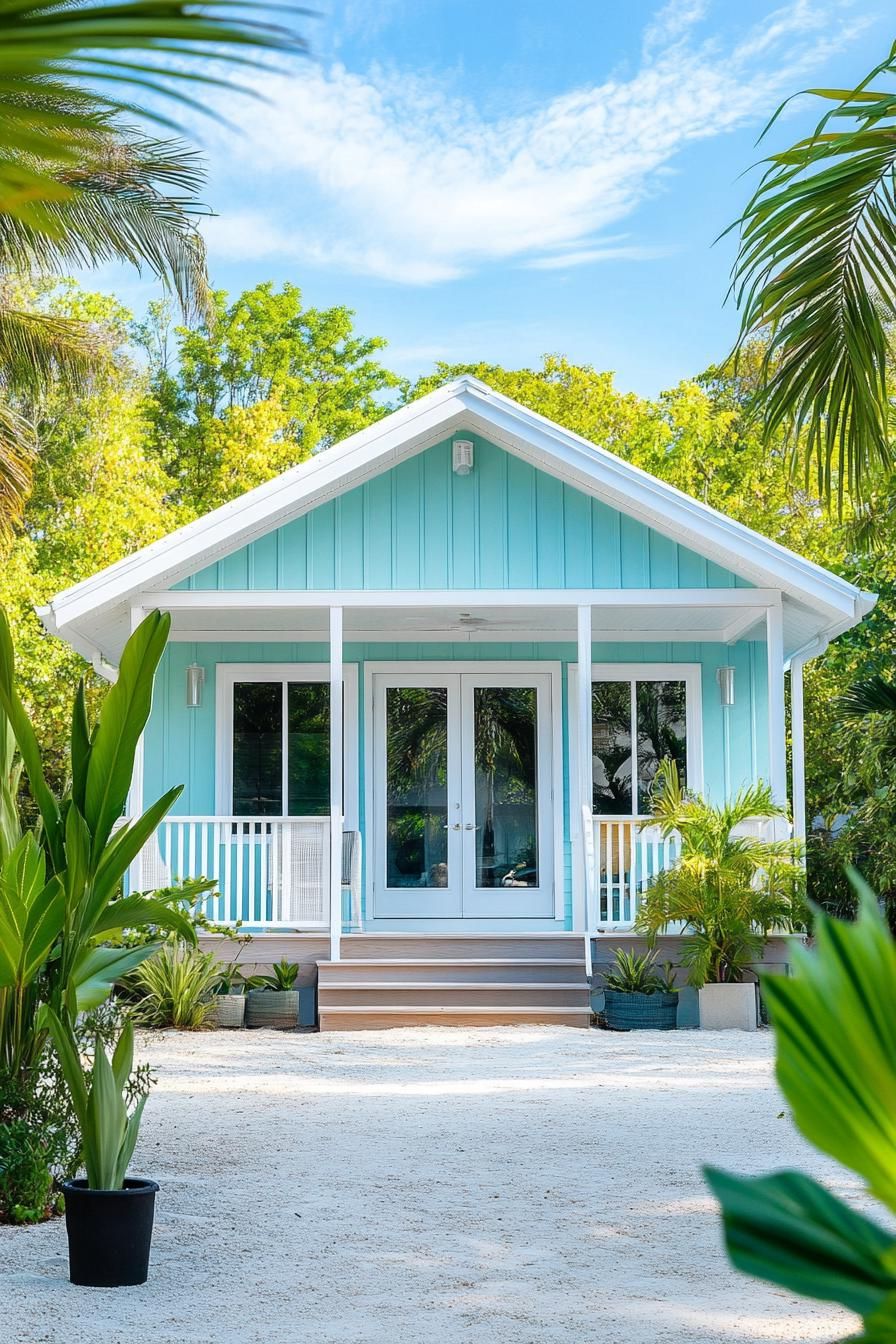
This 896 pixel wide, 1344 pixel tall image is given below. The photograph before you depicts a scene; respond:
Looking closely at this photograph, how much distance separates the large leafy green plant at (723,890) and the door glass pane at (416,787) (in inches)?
114

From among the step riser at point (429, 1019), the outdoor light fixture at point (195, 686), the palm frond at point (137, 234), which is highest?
the palm frond at point (137, 234)

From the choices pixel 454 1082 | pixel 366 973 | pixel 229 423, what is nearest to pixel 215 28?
pixel 454 1082

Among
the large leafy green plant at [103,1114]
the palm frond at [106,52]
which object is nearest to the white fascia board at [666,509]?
the large leafy green plant at [103,1114]

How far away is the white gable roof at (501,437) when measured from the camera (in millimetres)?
11961

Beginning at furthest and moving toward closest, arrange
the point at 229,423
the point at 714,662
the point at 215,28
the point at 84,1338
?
1. the point at 229,423
2. the point at 714,662
3. the point at 84,1338
4. the point at 215,28

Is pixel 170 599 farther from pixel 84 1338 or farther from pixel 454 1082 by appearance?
pixel 84 1338

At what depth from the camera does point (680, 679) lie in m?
14.3

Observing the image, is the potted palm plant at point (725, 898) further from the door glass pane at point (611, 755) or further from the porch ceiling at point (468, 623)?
the door glass pane at point (611, 755)

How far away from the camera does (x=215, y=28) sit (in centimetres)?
105

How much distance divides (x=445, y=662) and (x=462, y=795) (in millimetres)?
1278

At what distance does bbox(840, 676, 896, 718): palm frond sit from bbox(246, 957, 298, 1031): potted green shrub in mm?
4886

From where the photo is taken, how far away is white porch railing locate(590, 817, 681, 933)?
479 inches

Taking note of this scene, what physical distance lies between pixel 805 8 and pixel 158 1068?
4382 centimetres

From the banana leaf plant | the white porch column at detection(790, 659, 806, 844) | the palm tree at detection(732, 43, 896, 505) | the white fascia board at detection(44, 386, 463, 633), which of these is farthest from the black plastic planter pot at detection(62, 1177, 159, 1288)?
the white porch column at detection(790, 659, 806, 844)
